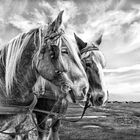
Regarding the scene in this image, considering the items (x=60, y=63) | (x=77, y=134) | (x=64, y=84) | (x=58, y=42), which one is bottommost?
(x=77, y=134)

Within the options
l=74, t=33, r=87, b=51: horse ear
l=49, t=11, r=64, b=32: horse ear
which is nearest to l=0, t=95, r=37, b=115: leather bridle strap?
l=49, t=11, r=64, b=32: horse ear

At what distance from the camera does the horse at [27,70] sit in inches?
152

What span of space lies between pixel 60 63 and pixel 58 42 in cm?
31

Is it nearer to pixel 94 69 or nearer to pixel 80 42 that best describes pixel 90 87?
pixel 94 69

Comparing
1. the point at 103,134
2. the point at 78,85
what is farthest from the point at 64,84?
the point at 103,134

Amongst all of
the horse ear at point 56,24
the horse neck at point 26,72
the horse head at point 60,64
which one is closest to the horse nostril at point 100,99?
the horse head at point 60,64

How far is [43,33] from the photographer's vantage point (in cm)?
409

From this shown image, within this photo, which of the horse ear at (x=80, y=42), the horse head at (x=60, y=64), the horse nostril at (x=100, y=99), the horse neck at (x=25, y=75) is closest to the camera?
the horse head at (x=60, y=64)

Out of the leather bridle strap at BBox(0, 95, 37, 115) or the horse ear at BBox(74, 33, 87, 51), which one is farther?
the horse ear at BBox(74, 33, 87, 51)

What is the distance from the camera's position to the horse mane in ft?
13.2

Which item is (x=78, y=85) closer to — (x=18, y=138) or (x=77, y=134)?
(x=18, y=138)

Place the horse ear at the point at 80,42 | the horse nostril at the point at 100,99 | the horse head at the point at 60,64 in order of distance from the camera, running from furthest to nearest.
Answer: the horse ear at the point at 80,42
the horse nostril at the point at 100,99
the horse head at the point at 60,64

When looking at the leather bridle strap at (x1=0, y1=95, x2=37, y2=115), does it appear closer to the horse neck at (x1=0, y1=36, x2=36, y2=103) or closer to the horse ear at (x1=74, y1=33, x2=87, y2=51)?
the horse neck at (x1=0, y1=36, x2=36, y2=103)

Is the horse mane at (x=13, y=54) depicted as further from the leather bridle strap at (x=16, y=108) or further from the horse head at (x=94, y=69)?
the horse head at (x=94, y=69)
